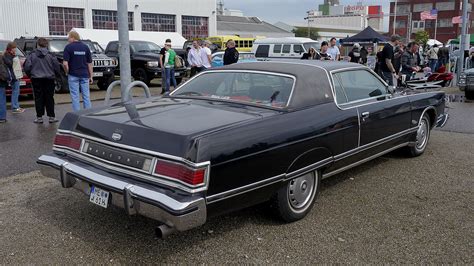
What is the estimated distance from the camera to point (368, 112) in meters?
4.93

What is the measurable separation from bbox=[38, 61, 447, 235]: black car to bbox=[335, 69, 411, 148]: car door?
17mm

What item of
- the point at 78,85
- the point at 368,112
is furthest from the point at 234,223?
the point at 78,85

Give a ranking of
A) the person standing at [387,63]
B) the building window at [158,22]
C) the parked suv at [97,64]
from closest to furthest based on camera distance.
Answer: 1. the person standing at [387,63]
2. the parked suv at [97,64]
3. the building window at [158,22]

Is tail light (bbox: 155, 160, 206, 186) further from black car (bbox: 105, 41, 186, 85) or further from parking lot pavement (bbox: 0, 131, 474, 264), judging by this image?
black car (bbox: 105, 41, 186, 85)

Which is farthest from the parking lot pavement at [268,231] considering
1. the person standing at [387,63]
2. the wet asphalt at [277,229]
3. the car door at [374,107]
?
the person standing at [387,63]

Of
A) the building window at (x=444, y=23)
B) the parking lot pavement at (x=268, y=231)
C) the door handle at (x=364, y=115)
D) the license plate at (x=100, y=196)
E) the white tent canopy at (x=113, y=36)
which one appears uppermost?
the building window at (x=444, y=23)

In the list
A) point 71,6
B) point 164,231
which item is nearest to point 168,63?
point 164,231

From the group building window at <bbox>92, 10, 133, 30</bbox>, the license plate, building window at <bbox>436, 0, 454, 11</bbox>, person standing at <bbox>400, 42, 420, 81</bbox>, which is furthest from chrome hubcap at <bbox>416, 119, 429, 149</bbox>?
building window at <bbox>436, 0, 454, 11</bbox>

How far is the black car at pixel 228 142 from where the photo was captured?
319cm

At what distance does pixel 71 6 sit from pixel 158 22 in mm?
9105

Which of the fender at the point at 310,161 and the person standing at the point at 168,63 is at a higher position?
the person standing at the point at 168,63

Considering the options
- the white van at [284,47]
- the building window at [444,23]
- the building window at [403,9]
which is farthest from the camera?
the building window at [403,9]

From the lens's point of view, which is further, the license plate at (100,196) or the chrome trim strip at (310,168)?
the chrome trim strip at (310,168)

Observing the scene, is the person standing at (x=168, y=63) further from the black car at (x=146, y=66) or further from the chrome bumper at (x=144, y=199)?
the chrome bumper at (x=144, y=199)
